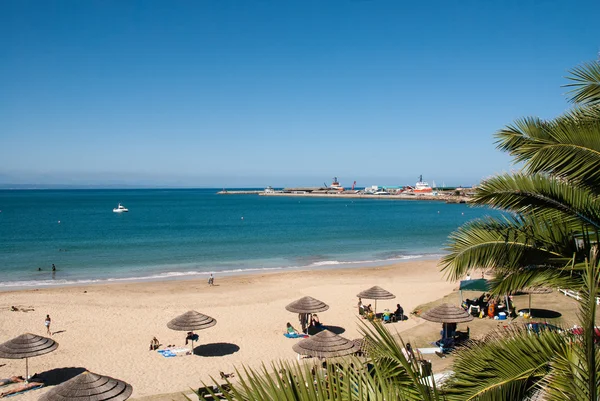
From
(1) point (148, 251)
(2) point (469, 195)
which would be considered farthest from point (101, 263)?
(2) point (469, 195)

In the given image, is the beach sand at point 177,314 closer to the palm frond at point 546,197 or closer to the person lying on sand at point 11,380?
the person lying on sand at point 11,380

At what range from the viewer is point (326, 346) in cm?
1338

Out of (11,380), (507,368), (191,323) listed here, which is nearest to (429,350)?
(191,323)

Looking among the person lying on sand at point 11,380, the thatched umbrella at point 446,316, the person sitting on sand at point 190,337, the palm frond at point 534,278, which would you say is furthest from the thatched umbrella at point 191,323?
the palm frond at point 534,278

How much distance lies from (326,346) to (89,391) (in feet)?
20.2

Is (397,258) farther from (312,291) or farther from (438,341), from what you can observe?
(438,341)

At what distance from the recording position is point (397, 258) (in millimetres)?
43281

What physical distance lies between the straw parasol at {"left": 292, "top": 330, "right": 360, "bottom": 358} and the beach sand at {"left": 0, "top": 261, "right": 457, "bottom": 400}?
8.13 ft

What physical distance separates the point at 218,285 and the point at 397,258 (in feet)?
64.0

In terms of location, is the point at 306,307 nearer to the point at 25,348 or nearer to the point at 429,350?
the point at 429,350

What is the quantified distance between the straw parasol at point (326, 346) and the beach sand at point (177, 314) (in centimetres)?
248

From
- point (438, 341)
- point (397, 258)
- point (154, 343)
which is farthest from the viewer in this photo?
point (397, 258)

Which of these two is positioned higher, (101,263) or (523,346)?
(523,346)

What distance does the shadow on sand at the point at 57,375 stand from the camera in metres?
13.8
